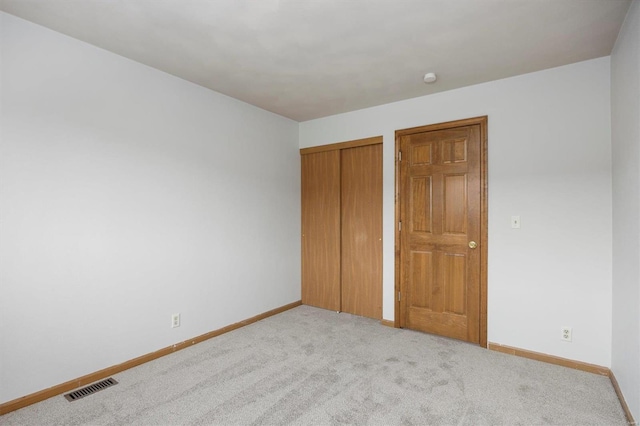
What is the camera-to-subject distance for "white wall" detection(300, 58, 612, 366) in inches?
101

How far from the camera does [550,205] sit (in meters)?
2.75

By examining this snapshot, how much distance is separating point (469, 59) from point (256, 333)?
10.2 feet

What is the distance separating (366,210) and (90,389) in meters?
2.99

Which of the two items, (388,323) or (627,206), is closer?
(627,206)

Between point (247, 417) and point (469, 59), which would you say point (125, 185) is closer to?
point (247, 417)

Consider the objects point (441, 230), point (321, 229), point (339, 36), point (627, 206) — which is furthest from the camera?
point (321, 229)

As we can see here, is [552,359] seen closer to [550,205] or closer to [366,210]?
[550,205]

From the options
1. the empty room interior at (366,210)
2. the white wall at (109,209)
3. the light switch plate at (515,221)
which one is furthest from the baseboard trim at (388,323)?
the light switch plate at (515,221)

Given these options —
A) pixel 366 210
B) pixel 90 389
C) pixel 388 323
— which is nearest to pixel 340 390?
pixel 388 323

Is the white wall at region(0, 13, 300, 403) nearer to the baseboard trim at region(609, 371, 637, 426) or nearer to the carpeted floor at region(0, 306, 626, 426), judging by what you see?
the carpeted floor at region(0, 306, 626, 426)

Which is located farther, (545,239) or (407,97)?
(407,97)

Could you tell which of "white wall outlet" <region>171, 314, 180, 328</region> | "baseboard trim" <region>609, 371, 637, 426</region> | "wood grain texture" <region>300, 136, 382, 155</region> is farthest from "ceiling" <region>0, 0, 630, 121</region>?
"baseboard trim" <region>609, 371, 637, 426</region>

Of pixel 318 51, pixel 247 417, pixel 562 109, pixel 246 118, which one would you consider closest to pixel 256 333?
pixel 247 417

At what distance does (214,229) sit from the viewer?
3340 mm
